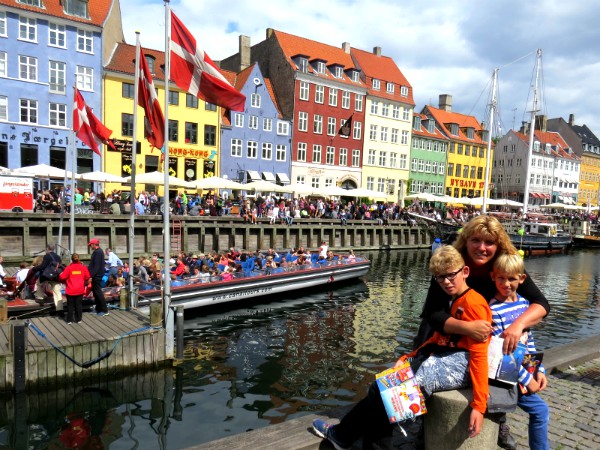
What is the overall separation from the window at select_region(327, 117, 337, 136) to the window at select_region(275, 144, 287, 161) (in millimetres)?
6006

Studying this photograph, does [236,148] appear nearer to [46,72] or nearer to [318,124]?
[318,124]

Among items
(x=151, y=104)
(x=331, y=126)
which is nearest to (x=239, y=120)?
(x=331, y=126)

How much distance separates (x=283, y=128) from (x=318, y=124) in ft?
14.4

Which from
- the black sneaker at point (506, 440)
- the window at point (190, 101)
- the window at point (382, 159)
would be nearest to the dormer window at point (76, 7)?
the window at point (190, 101)

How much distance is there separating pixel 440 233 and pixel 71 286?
115 ft

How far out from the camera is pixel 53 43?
115 ft

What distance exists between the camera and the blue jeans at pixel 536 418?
4016 mm

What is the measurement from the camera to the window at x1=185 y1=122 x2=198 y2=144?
40875 mm

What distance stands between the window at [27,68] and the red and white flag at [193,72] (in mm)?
30268

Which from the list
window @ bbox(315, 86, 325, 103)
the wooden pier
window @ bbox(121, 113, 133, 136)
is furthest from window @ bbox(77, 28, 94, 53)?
the wooden pier

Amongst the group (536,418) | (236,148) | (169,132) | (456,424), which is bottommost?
(536,418)

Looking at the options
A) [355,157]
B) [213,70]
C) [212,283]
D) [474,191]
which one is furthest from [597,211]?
[213,70]

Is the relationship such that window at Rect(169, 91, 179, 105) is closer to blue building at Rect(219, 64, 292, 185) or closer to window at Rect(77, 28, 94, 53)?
blue building at Rect(219, 64, 292, 185)

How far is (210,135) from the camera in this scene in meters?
42.2
